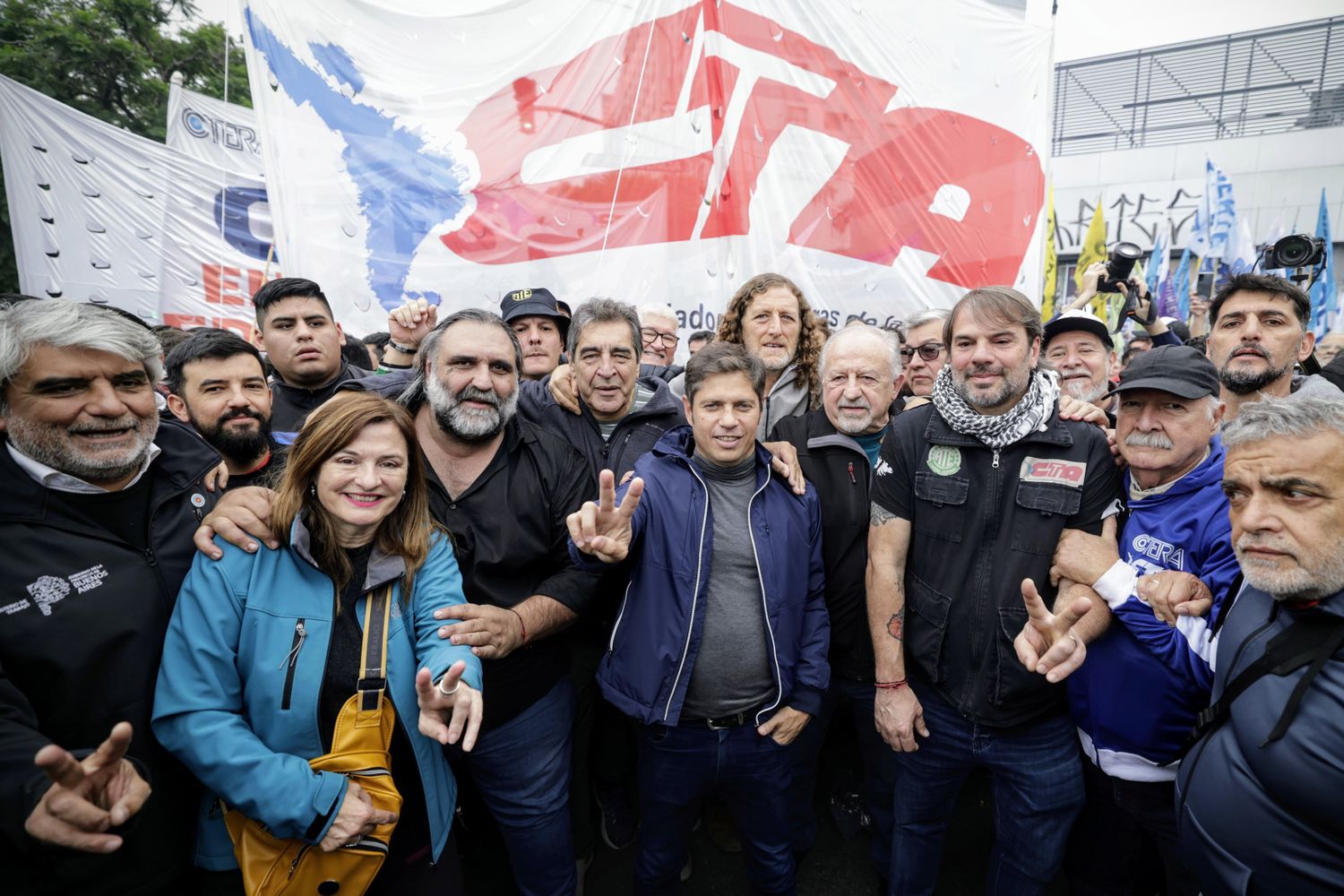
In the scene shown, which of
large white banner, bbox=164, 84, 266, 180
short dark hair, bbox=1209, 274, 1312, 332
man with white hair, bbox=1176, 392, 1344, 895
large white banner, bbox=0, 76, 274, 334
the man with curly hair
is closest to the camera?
man with white hair, bbox=1176, 392, 1344, 895

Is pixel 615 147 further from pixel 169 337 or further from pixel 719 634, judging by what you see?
pixel 719 634

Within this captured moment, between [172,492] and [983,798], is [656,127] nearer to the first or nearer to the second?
[172,492]

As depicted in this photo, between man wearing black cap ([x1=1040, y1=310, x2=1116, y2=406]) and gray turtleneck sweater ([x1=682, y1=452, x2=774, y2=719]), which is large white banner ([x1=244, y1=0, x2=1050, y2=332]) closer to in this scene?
man wearing black cap ([x1=1040, y1=310, x2=1116, y2=406])

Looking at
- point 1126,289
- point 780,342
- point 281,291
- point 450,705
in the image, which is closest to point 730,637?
point 450,705

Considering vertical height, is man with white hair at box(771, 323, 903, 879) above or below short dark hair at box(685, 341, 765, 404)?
below

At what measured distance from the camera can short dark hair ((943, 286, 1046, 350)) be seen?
226cm

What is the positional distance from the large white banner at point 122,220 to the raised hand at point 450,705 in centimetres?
605

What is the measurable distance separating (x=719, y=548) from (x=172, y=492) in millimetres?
1793

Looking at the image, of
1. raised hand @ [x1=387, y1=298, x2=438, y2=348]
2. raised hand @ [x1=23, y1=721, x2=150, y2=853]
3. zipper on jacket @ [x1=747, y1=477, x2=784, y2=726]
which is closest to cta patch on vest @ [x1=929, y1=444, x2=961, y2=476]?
zipper on jacket @ [x1=747, y1=477, x2=784, y2=726]

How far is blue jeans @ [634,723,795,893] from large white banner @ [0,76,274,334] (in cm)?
637

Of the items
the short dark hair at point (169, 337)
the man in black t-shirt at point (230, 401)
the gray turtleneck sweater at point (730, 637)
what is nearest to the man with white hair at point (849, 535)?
the gray turtleneck sweater at point (730, 637)

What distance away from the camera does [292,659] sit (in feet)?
5.71

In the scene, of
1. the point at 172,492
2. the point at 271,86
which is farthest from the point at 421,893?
the point at 271,86

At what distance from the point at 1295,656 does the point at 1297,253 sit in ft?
14.4
